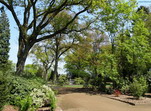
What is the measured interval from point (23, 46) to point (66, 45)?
11826 millimetres

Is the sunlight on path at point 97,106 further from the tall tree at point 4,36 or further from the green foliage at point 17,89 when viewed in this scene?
the tall tree at point 4,36

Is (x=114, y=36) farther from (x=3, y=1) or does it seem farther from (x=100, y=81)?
(x=3, y=1)

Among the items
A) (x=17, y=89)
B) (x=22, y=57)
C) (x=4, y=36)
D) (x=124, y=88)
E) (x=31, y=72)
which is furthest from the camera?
(x=4, y=36)

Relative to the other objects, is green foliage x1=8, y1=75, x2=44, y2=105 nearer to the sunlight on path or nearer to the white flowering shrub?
the white flowering shrub

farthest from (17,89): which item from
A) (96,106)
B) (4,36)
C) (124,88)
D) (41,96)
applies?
(4,36)

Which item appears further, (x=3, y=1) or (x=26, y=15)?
(x=26, y=15)

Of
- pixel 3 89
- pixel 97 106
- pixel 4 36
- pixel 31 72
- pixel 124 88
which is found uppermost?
pixel 4 36

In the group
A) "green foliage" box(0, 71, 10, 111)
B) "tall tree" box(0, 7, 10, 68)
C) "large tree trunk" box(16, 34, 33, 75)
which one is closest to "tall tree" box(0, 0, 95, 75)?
"large tree trunk" box(16, 34, 33, 75)

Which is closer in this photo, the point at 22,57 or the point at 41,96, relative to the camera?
the point at 41,96

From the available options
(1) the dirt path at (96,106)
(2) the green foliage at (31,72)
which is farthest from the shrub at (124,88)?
(2) the green foliage at (31,72)

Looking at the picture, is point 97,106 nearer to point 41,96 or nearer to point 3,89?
point 41,96

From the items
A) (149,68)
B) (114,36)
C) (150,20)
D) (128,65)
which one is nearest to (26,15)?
(114,36)

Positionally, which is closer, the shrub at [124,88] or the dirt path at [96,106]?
the dirt path at [96,106]

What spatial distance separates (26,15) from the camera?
1272 cm
